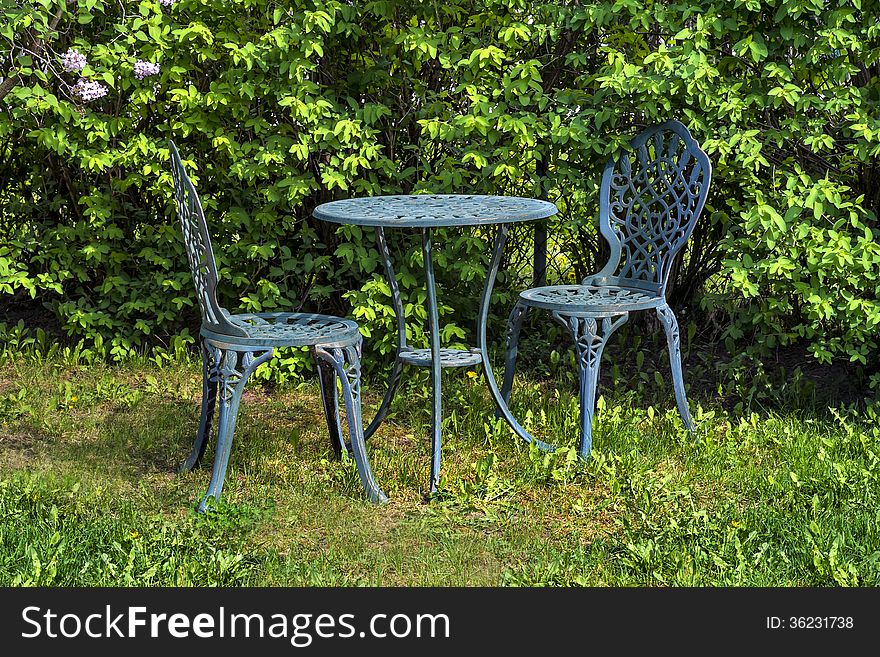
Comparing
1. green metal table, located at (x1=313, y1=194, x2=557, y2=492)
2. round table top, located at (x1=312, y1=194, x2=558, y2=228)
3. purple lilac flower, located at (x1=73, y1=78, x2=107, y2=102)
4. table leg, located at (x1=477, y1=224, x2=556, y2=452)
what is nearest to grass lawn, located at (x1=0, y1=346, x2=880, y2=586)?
table leg, located at (x1=477, y1=224, x2=556, y2=452)

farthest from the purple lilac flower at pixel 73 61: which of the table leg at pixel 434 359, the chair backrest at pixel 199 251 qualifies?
the table leg at pixel 434 359

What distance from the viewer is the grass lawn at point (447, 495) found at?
3.34 meters

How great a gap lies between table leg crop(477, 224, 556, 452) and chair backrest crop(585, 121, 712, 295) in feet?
1.80

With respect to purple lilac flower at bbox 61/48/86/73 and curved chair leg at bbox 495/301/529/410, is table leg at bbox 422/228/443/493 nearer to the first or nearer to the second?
curved chair leg at bbox 495/301/529/410

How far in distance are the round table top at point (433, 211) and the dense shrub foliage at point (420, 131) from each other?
0.42 meters

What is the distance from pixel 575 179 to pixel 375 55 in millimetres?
1036

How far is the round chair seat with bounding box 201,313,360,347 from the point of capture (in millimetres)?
3678

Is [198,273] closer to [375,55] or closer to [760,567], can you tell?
[375,55]

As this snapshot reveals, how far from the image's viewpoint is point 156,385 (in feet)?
16.9

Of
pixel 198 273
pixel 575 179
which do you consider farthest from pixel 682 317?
pixel 198 273

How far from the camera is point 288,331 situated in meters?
3.85

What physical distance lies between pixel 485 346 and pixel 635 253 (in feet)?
2.55

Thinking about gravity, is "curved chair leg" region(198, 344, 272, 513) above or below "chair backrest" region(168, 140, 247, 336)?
below

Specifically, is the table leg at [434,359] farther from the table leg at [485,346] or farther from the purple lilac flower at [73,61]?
the purple lilac flower at [73,61]
